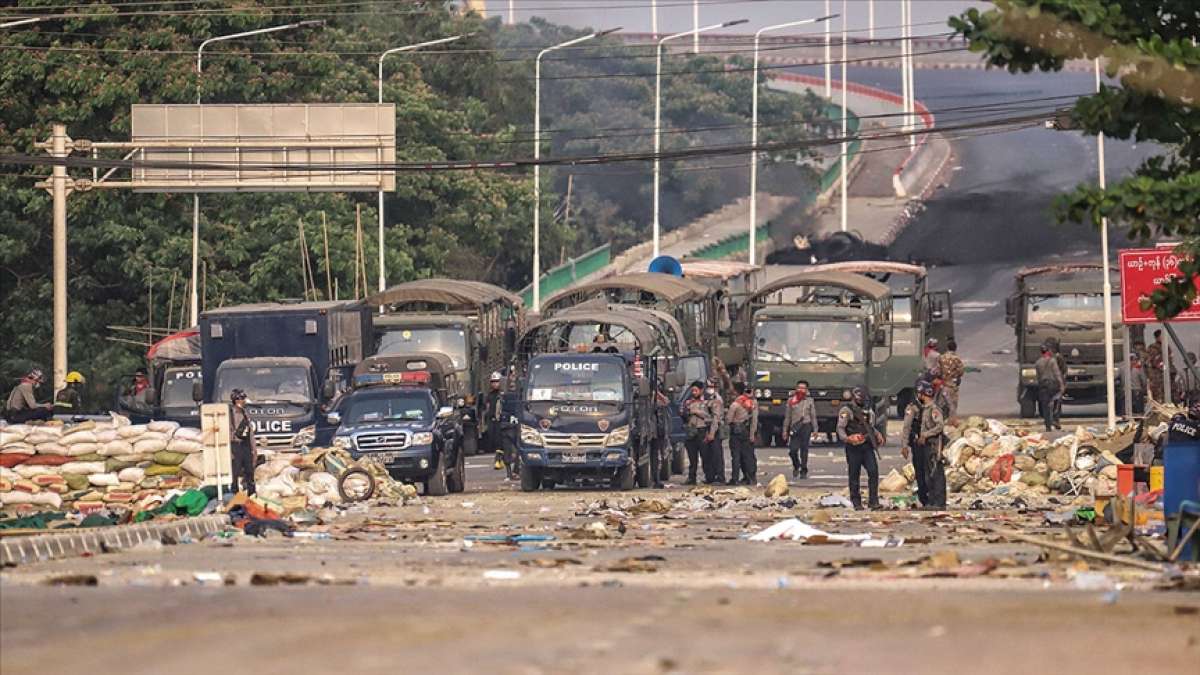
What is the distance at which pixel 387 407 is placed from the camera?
34.6 metres

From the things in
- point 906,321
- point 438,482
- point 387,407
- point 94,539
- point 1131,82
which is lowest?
point 94,539

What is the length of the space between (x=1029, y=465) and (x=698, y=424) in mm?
5508

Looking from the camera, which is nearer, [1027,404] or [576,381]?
[576,381]

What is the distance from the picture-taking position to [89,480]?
29938mm

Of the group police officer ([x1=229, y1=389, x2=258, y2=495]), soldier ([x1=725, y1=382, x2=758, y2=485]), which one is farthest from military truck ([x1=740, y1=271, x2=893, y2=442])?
police officer ([x1=229, y1=389, x2=258, y2=495])

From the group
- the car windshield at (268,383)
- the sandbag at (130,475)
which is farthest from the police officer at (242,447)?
the car windshield at (268,383)

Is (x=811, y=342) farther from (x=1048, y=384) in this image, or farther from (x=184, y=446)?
(x=184, y=446)

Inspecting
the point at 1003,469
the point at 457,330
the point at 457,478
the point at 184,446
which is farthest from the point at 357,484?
the point at 457,330

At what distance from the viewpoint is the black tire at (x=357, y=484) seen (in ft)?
101

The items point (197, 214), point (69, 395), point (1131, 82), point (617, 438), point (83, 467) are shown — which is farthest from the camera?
point (197, 214)

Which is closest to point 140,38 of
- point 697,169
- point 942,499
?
point 942,499

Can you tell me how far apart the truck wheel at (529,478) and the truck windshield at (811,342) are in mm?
11182

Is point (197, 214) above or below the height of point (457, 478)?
above

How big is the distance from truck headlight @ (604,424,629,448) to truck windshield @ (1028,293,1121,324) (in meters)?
18.4
